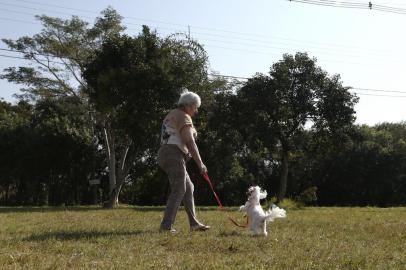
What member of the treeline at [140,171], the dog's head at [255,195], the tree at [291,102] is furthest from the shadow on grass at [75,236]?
the treeline at [140,171]

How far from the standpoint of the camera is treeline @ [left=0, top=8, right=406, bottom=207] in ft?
67.8

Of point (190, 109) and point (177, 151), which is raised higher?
point (190, 109)

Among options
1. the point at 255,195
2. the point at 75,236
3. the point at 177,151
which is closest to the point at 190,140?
the point at 177,151

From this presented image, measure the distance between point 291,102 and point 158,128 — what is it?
662cm

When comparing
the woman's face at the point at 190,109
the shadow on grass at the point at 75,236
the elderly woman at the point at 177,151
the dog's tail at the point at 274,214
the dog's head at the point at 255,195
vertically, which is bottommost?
the shadow on grass at the point at 75,236

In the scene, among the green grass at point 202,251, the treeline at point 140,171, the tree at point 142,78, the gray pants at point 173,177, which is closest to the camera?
the green grass at point 202,251

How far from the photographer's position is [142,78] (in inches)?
786

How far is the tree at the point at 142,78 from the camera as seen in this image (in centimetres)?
1995

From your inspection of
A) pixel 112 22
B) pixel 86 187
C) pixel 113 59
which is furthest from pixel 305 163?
pixel 113 59

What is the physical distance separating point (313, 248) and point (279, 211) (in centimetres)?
147

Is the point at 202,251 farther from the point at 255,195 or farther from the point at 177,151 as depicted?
the point at 255,195

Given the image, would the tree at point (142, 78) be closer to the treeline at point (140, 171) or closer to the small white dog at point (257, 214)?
the treeline at point (140, 171)

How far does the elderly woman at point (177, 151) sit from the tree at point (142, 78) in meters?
12.8

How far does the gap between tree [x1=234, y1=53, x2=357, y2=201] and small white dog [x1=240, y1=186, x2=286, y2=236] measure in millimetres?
15097
